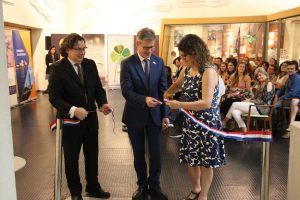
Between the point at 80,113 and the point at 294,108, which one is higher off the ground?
the point at 80,113

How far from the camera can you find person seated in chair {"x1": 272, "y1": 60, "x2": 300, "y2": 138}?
5285 millimetres

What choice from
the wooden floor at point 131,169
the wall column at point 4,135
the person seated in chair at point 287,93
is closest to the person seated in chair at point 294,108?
the person seated in chair at point 287,93

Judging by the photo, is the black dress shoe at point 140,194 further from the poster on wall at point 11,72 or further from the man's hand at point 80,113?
the poster on wall at point 11,72

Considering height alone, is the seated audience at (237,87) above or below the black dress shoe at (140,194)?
above

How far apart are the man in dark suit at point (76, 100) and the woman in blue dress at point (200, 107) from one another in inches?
28.4

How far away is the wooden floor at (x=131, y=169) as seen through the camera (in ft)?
10.8

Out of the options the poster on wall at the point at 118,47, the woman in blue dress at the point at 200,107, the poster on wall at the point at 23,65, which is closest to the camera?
the woman in blue dress at the point at 200,107

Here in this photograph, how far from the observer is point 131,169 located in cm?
393

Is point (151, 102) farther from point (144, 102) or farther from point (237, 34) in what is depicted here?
point (237, 34)

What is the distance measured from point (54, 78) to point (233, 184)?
2.25 meters

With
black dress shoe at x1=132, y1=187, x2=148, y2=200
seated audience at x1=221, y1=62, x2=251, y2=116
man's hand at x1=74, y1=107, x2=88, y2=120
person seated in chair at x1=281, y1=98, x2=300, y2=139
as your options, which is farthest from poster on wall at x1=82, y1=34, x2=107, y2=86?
man's hand at x1=74, y1=107, x2=88, y2=120

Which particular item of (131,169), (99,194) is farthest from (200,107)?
(131,169)

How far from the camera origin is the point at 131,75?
283 centimetres

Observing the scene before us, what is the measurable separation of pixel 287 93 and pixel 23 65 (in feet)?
23.5
